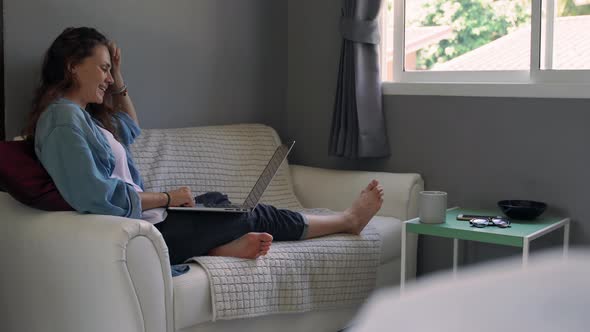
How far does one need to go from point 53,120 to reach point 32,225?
0.30 m

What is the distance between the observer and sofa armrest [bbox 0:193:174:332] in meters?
2.10

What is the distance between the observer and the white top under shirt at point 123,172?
2.43m

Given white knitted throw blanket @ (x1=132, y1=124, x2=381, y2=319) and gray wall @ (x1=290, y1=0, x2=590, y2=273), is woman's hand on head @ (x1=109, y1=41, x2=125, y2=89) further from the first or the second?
gray wall @ (x1=290, y1=0, x2=590, y2=273)

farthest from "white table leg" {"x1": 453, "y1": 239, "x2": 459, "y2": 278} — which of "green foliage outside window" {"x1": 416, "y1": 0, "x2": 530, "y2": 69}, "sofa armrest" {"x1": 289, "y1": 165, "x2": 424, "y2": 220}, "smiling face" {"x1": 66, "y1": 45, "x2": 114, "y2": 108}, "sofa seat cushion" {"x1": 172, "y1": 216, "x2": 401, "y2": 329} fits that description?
"smiling face" {"x1": 66, "y1": 45, "x2": 114, "y2": 108}

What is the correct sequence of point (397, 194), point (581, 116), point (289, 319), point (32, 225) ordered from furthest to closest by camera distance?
1. point (397, 194)
2. point (581, 116)
3. point (289, 319)
4. point (32, 225)

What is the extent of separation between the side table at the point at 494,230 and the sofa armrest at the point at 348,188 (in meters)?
0.21

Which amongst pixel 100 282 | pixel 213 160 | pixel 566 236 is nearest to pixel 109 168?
pixel 100 282

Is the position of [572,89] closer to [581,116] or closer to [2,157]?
[581,116]

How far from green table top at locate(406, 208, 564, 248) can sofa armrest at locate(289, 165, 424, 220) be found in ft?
0.94

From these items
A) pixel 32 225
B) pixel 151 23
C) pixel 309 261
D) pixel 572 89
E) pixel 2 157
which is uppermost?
pixel 151 23

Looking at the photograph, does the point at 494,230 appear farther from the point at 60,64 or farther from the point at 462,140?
the point at 60,64

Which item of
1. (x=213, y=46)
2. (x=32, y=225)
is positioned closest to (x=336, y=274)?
(x=32, y=225)

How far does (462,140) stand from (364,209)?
61 centimetres

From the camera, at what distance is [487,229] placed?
103 inches
